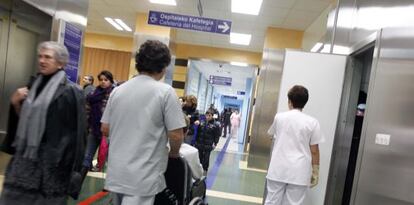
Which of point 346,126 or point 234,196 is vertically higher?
point 346,126

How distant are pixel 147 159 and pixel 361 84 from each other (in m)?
3.06

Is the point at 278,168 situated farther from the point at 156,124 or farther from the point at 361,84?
the point at 361,84

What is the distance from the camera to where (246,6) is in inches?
291

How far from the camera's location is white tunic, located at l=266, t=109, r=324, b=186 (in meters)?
2.99

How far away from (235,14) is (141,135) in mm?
6538

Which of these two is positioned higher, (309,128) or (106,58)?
(106,58)

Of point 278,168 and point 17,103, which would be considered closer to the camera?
point 17,103

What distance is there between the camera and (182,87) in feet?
39.6

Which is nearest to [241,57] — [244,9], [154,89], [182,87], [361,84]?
[182,87]

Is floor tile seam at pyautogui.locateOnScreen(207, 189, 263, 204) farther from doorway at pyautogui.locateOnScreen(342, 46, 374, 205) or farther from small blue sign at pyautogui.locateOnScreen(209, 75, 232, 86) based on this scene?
small blue sign at pyautogui.locateOnScreen(209, 75, 232, 86)

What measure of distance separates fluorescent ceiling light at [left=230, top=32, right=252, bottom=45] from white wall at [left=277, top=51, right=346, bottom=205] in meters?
6.23

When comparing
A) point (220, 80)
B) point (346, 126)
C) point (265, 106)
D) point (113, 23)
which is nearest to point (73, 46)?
point (346, 126)

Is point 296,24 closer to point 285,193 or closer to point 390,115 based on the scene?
point 285,193

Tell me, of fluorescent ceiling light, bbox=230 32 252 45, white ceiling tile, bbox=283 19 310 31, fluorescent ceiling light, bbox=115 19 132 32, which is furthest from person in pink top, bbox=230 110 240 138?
white ceiling tile, bbox=283 19 310 31
